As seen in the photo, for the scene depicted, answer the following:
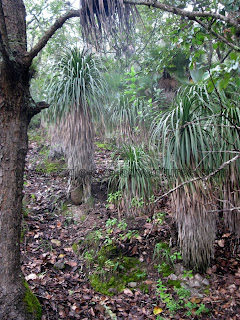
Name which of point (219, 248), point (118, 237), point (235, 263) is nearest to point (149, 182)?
point (118, 237)

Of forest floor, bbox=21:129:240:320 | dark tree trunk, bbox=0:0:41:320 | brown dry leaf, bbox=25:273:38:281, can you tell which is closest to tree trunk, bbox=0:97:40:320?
dark tree trunk, bbox=0:0:41:320

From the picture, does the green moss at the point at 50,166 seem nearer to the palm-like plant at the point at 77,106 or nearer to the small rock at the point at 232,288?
the palm-like plant at the point at 77,106

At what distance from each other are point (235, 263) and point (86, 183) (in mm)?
2909

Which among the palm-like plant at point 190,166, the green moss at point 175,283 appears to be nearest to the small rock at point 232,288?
the palm-like plant at point 190,166

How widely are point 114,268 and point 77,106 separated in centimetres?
277

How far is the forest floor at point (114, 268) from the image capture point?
3070mm

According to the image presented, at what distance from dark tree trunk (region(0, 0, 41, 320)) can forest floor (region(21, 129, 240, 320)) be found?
1.57 feet

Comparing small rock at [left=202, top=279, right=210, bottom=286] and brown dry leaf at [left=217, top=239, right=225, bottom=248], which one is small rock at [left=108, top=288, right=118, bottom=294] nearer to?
small rock at [left=202, top=279, right=210, bottom=286]

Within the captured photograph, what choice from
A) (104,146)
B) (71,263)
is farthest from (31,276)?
(104,146)

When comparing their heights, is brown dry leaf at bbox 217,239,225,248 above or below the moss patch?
above

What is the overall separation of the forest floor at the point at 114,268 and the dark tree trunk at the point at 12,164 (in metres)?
0.48

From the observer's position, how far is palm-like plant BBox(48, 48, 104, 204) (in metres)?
4.73

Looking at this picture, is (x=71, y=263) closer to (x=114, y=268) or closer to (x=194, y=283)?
(x=114, y=268)

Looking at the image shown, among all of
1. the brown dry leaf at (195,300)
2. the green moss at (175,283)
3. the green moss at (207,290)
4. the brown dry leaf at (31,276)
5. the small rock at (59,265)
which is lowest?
the brown dry leaf at (195,300)
